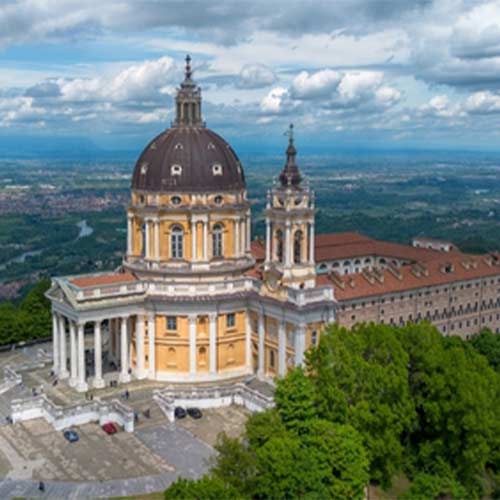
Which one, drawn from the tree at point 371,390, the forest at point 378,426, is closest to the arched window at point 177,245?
the forest at point 378,426

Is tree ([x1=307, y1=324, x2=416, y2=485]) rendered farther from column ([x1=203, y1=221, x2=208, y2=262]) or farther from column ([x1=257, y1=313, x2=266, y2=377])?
column ([x1=203, y1=221, x2=208, y2=262])

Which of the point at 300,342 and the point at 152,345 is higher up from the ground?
the point at 300,342

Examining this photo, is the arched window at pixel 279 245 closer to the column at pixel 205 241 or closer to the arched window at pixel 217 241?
the arched window at pixel 217 241

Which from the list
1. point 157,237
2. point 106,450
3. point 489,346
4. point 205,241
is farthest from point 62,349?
point 489,346

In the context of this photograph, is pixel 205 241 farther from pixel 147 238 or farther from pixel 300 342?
pixel 300 342

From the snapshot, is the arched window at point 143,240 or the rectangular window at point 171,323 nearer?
the rectangular window at point 171,323
